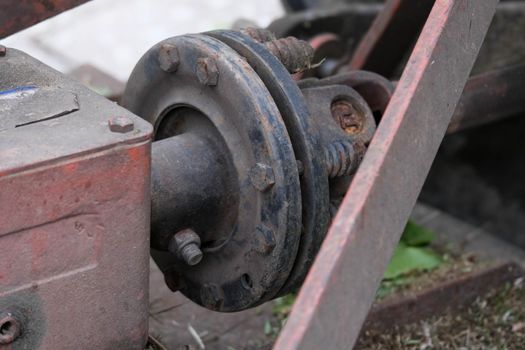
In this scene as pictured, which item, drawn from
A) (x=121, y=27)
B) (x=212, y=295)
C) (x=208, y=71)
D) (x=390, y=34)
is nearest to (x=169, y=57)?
(x=208, y=71)

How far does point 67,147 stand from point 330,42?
5.41 ft

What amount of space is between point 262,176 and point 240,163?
0.09 meters

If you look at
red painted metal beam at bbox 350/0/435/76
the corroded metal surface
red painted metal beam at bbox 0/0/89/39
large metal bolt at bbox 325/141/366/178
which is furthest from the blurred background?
the corroded metal surface

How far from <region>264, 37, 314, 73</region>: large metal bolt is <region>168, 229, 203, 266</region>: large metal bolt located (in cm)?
39

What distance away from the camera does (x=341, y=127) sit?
1.92 metres

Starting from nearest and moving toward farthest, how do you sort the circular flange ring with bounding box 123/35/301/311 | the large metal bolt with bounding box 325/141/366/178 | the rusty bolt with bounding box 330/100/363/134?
the circular flange ring with bounding box 123/35/301/311, the large metal bolt with bounding box 325/141/366/178, the rusty bolt with bounding box 330/100/363/134

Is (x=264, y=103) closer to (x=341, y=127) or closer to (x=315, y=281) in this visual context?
(x=341, y=127)

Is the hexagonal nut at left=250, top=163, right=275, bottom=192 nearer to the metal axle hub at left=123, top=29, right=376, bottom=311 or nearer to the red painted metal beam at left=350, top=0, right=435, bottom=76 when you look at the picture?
the metal axle hub at left=123, top=29, right=376, bottom=311

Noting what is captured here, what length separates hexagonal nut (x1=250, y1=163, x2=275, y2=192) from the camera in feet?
5.39

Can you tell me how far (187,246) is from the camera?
5.64 ft

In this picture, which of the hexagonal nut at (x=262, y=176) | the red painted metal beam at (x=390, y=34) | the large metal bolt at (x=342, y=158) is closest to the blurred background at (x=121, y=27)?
→ the red painted metal beam at (x=390, y=34)

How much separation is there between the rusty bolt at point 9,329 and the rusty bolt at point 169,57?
0.61 m

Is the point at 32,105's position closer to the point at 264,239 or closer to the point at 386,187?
the point at 264,239

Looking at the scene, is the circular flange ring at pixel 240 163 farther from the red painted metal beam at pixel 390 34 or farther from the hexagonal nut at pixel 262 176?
the red painted metal beam at pixel 390 34
